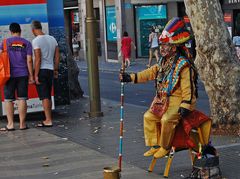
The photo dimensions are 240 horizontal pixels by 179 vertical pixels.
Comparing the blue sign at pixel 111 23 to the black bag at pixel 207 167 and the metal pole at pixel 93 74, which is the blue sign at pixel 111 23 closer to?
the metal pole at pixel 93 74

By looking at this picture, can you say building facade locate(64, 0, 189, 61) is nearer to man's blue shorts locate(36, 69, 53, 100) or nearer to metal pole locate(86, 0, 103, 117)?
metal pole locate(86, 0, 103, 117)

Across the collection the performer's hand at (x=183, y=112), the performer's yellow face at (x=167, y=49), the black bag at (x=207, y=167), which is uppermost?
the performer's yellow face at (x=167, y=49)

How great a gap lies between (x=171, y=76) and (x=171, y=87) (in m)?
0.13

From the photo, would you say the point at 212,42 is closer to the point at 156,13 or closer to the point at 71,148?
the point at 71,148

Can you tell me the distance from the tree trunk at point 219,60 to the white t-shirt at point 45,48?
2.87 m

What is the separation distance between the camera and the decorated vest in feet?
23.2

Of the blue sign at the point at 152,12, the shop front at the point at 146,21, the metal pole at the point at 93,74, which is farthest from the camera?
the shop front at the point at 146,21

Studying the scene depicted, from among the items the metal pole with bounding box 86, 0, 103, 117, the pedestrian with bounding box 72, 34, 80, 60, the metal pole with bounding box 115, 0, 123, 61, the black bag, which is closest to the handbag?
the black bag

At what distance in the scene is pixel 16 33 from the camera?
1100 centimetres

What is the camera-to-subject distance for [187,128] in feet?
22.9

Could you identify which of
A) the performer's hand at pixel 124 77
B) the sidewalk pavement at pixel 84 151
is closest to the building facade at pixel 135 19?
the sidewalk pavement at pixel 84 151

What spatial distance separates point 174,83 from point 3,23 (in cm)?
565

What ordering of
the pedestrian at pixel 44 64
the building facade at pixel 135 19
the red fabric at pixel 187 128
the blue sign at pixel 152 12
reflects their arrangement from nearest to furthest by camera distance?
the red fabric at pixel 187 128, the pedestrian at pixel 44 64, the building facade at pixel 135 19, the blue sign at pixel 152 12

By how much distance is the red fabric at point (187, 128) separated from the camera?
23.0 feet
